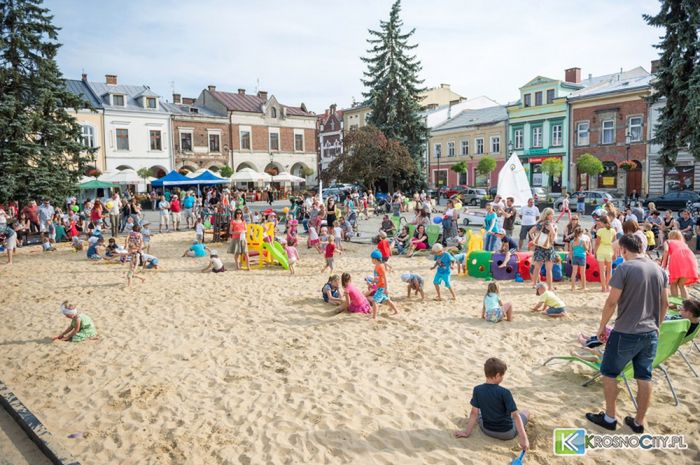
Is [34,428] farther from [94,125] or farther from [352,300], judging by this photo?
[94,125]

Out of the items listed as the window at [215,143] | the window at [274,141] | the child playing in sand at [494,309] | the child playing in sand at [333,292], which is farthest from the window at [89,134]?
the child playing in sand at [494,309]

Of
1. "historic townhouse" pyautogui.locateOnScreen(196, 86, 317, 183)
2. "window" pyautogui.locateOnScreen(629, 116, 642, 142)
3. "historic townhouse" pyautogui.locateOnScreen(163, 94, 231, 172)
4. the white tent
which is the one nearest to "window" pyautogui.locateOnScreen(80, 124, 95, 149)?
"historic townhouse" pyautogui.locateOnScreen(163, 94, 231, 172)

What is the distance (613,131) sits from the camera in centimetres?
3784

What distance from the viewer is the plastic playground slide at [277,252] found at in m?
13.6

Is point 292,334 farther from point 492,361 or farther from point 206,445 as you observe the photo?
point 492,361

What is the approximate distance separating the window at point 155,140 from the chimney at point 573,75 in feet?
116

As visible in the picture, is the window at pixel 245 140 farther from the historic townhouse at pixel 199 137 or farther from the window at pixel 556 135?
the window at pixel 556 135

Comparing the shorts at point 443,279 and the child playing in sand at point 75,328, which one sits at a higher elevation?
the shorts at point 443,279

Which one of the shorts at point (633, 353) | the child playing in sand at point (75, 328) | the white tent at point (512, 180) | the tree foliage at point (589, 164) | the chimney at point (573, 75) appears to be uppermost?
the chimney at point (573, 75)

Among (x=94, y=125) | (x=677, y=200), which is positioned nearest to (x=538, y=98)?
(x=677, y=200)

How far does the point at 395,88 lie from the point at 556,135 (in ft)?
46.2

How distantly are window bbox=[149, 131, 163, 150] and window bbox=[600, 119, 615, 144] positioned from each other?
1404 inches

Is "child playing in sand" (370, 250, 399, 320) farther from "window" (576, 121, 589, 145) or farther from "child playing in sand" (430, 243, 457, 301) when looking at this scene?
"window" (576, 121, 589, 145)

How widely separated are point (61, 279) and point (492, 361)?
11701 mm
